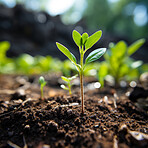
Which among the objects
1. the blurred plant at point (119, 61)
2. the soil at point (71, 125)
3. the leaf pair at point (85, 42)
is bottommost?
the soil at point (71, 125)

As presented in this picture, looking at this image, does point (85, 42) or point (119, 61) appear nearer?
point (85, 42)

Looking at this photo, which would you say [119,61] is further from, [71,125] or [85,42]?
[71,125]

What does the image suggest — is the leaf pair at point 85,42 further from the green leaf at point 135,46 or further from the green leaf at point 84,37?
the green leaf at point 135,46

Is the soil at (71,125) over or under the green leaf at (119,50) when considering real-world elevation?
under

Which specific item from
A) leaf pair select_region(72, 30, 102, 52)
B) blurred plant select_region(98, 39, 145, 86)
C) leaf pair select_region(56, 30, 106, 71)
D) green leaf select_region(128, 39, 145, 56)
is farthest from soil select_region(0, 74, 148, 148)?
green leaf select_region(128, 39, 145, 56)

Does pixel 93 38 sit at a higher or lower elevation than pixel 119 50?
Answer: lower

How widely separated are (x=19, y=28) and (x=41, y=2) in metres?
10.3

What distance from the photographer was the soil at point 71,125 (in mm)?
627

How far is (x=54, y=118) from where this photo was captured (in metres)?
0.79

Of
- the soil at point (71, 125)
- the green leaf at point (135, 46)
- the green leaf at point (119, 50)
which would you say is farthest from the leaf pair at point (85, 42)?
the green leaf at point (135, 46)

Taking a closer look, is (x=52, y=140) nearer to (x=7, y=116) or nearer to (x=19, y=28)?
(x=7, y=116)

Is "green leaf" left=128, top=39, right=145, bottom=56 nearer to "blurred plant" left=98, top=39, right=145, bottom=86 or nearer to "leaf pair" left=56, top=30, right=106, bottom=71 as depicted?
"blurred plant" left=98, top=39, right=145, bottom=86

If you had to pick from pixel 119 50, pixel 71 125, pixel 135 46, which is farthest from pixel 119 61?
pixel 71 125

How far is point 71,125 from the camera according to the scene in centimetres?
73
